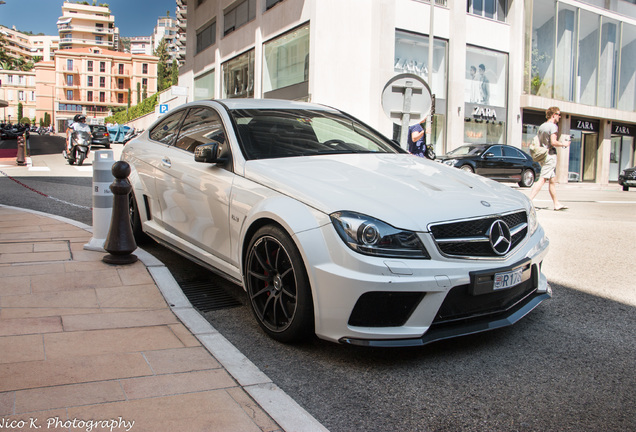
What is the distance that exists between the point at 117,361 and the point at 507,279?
6.84 ft

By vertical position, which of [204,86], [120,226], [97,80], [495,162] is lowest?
[120,226]

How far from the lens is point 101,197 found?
5445 millimetres

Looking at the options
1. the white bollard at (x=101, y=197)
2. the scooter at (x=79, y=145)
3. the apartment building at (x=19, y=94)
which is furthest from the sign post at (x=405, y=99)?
the apartment building at (x=19, y=94)

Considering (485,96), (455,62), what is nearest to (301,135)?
(455,62)

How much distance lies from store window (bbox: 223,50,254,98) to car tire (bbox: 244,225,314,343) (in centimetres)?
2463

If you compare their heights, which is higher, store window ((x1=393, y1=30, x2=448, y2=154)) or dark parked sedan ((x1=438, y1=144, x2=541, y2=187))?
store window ((x1=393, y1=30, x2=448, y2=154))

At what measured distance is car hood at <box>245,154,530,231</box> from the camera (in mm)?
3092

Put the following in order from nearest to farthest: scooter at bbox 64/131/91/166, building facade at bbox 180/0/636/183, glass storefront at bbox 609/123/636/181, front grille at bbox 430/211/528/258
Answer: front grille at bbox 430/211/528/258 < scooter at bbox 64/131/91/166 < building facade at bbox 180/0/636/183 < glass storefront at bbox 609/123/636/181

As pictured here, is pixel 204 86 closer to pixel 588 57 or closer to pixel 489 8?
pixel 489 8

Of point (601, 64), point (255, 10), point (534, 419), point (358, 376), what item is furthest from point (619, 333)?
point (601, 64)

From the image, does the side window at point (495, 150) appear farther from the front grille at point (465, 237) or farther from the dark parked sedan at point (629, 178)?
the front grille at point (465, 237)

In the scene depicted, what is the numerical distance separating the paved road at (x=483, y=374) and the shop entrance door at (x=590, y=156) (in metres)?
30.6

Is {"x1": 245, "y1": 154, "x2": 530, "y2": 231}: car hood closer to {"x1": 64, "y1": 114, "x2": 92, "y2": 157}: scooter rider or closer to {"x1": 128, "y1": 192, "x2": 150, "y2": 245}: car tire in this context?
{"x1": 128, "y1": 192, "x2": 150, "y2": 245}: car tire

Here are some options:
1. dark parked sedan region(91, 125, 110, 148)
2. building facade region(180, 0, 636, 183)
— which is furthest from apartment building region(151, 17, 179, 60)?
building facade region(180, 0, 636, 183)
